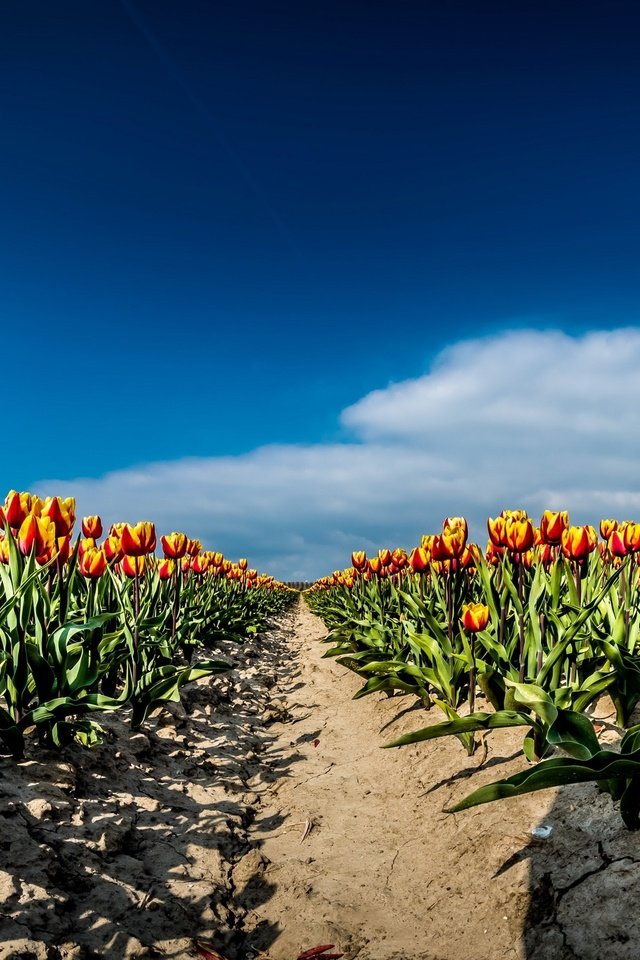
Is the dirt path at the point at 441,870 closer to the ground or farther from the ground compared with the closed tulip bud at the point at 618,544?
closer to the ground

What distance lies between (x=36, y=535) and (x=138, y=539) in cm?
126

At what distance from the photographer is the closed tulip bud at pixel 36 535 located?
12.5 feet

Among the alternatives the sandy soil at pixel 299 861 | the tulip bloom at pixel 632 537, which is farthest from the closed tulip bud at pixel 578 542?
the sandy soil at pixel 299 861

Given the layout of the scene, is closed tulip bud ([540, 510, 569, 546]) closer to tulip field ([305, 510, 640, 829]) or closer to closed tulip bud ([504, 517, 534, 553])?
tulip field ([305, 510, 640, 829])

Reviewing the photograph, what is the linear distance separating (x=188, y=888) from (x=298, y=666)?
781cm

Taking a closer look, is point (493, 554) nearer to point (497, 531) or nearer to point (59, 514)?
point (497, 531)

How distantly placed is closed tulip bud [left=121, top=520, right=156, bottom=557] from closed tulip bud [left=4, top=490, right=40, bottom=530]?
1.02m

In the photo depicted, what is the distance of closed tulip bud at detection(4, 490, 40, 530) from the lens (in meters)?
3.91

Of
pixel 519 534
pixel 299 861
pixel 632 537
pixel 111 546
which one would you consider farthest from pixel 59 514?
pixel 632 537

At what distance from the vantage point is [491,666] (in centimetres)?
408

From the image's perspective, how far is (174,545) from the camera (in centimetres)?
671

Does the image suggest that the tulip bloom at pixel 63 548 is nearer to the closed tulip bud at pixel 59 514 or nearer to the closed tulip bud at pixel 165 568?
the closed tulip bud at pixel 59 514

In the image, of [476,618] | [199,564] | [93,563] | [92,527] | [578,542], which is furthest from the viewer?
[199,564]

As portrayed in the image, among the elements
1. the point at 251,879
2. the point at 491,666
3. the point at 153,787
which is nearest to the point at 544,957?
the point at 251,879
